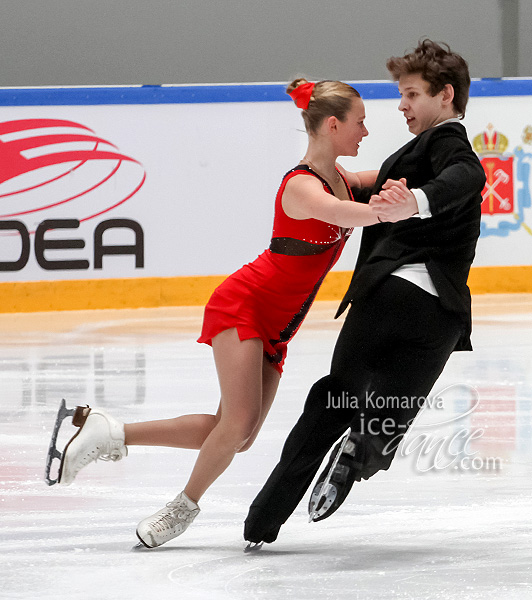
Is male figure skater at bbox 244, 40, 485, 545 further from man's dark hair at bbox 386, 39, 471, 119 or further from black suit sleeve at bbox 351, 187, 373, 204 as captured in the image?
black suit sleeve at bbox 351, 187, 373, 204

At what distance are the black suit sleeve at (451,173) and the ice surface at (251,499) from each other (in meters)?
0.87

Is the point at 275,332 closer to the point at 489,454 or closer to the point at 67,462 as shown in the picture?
the point at 67,462

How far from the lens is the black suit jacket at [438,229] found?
250 cm

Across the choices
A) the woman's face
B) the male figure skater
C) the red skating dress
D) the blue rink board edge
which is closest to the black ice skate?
the male figure skater

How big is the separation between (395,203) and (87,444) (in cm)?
103

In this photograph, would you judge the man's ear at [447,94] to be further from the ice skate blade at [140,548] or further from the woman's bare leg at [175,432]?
the ice skate blade at [140,548]

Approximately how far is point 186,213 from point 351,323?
5911 millimetres

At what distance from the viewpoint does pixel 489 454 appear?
3857 millimetres

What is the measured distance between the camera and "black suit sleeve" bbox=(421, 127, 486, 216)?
2.41 metres

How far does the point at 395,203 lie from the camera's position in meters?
2.39

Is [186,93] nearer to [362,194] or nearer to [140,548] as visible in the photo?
[362,194]

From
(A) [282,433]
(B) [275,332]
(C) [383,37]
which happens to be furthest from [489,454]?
(C) [383,37]

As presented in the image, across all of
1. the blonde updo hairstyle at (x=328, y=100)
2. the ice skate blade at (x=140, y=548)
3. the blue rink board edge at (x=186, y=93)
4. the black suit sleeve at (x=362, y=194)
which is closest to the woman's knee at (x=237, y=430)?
the ice skate blade at (x=140, y=548)

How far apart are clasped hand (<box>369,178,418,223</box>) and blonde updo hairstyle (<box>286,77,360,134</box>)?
33 cm
